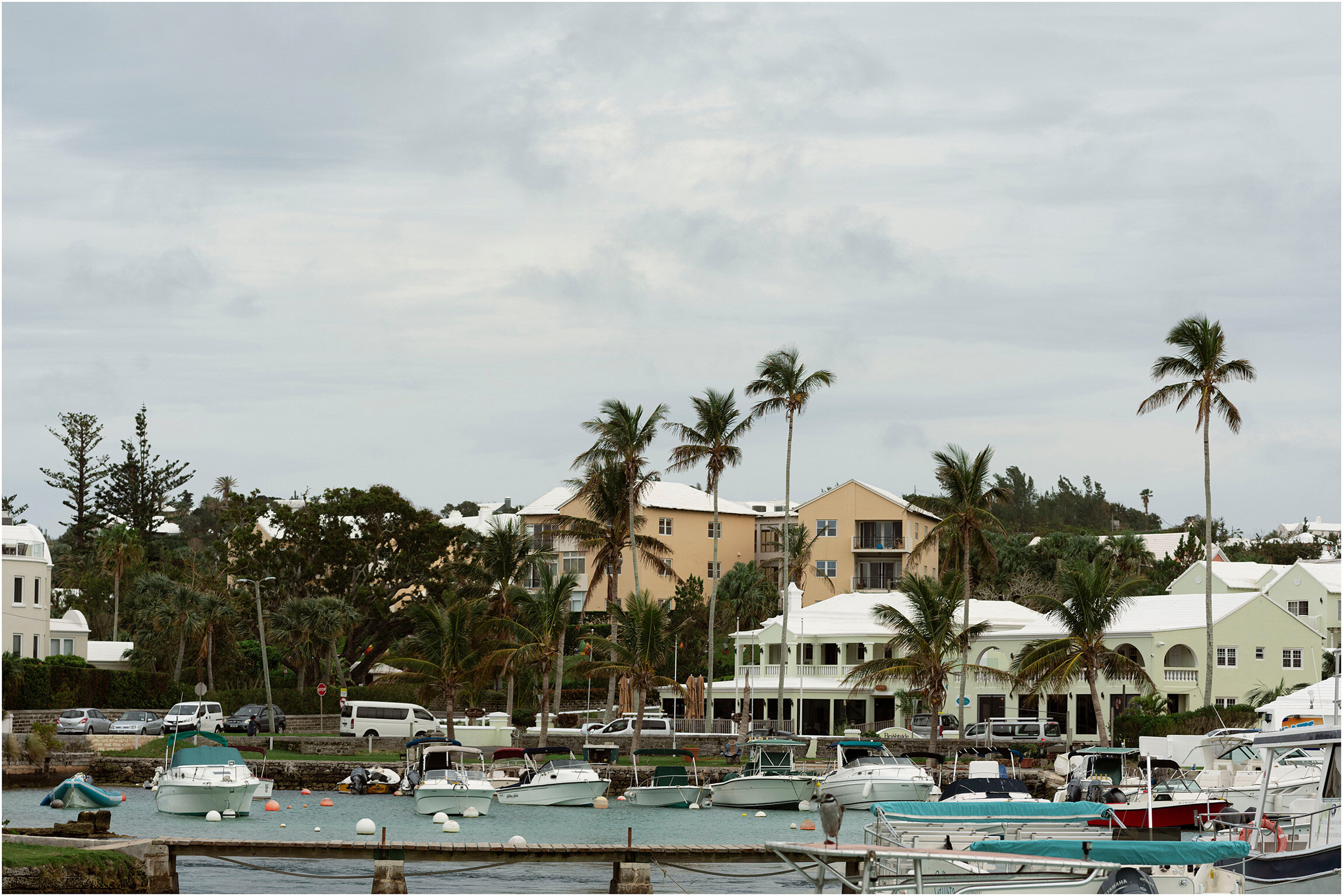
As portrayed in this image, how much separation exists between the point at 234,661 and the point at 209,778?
43885mm

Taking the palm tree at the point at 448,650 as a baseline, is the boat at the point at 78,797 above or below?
below

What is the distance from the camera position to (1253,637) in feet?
219

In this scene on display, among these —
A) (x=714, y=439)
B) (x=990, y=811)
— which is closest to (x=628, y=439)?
(x=714, y=439)

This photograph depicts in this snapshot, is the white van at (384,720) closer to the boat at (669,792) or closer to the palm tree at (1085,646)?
the boat at (669,792)

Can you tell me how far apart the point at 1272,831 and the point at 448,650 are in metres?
45.8

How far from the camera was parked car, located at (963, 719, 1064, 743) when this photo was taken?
205 ft

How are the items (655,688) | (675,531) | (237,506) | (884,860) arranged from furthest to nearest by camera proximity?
(675,531)
(237,506)
(655,688)
(884,860)

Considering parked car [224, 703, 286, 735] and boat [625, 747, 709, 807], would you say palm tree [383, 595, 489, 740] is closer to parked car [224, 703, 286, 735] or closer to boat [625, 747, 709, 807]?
parked car [224, 703, 286, 735]

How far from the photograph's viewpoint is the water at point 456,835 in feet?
99.1

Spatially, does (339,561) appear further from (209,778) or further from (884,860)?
(884,860)

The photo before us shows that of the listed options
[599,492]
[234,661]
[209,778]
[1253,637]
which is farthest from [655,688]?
[209,778]

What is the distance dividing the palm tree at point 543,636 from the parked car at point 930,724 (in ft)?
57.0

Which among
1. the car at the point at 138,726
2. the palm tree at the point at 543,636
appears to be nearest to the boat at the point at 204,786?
the palm tree at the point at 543,636

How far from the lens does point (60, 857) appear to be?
70.7ft
